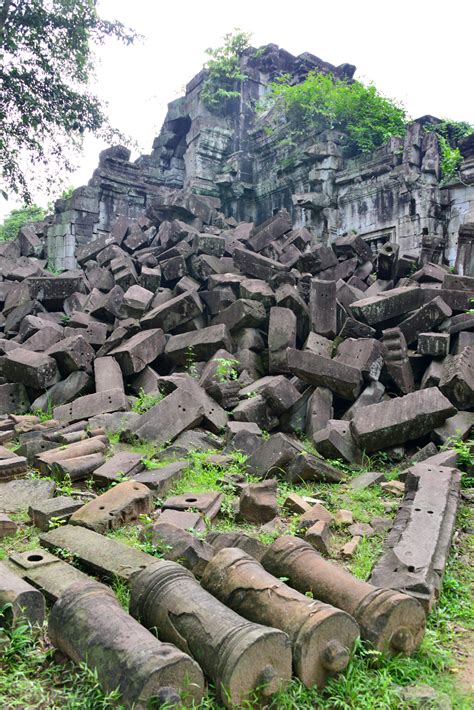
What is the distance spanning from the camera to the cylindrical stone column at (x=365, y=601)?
8.33ft

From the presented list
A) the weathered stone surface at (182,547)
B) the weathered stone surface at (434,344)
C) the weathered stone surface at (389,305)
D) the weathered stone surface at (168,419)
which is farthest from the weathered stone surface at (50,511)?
the weathered stone surface at (389,305)

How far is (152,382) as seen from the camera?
7.38 meters

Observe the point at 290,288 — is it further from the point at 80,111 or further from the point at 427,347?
the point at 80,111

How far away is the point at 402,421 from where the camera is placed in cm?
547

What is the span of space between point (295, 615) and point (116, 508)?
190cm

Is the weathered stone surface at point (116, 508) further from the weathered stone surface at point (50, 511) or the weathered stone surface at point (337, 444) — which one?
the weathered stone surface at point (337, 444)

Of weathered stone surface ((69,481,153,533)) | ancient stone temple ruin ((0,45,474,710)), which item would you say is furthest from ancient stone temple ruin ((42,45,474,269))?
weathered stone surface ((69,481,153,533))

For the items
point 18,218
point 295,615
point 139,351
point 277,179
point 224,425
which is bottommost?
point 295,615

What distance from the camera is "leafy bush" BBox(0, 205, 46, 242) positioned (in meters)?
25.4

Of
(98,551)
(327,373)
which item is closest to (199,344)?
(327,373)

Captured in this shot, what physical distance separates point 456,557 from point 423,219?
8000 mm

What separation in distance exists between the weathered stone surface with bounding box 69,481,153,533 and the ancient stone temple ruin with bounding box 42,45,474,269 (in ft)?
22.2

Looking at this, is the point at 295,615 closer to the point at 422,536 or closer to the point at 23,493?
the point at 422,536

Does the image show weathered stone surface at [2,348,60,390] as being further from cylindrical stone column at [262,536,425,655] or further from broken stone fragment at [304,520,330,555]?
cylindrical stone column at [262,536,425,655]
